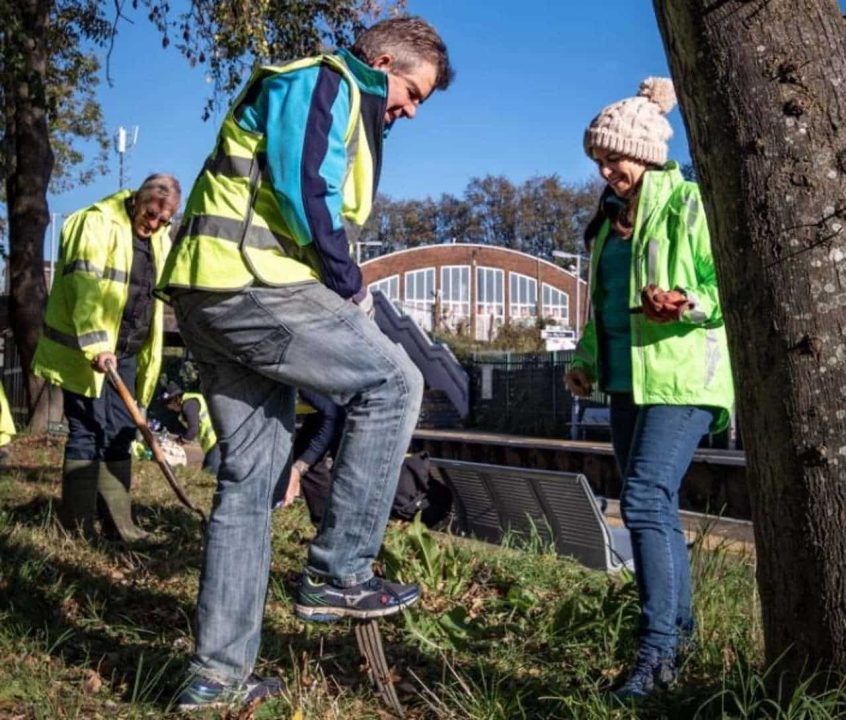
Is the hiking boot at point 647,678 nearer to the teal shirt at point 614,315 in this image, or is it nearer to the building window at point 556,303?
the teal shirt at point 614,315

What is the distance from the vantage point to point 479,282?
85.1 m

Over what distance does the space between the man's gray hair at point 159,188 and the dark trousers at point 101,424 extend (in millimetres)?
1044

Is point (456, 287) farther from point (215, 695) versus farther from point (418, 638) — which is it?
point (215, 695)

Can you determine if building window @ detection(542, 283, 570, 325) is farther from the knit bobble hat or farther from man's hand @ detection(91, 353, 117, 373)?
the knit bobble hat

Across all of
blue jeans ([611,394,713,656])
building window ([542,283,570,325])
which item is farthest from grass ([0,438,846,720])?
building window ([542,283,570,325])

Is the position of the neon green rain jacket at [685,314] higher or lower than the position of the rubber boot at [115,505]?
higher

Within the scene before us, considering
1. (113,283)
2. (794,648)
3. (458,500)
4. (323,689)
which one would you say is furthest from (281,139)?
(458,500)

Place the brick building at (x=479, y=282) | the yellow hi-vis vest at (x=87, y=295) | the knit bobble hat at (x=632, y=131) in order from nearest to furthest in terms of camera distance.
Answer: the knit bobble hat at (x=632, y=131)
the yellow hi-vis vest at (x=87, y=295)
the brick building at (x=479, y=282)

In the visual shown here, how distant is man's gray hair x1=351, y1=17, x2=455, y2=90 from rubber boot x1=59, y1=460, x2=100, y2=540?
3890 mm

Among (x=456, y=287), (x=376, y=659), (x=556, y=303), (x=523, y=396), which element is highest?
(x=456, y=287)

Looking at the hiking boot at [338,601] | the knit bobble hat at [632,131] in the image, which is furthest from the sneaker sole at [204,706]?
the knit bobble hat at [632,131]

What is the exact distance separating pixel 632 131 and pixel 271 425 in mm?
1745

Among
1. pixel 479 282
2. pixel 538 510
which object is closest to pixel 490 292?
pixel 479 282

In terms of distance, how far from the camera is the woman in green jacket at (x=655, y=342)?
152 inches
